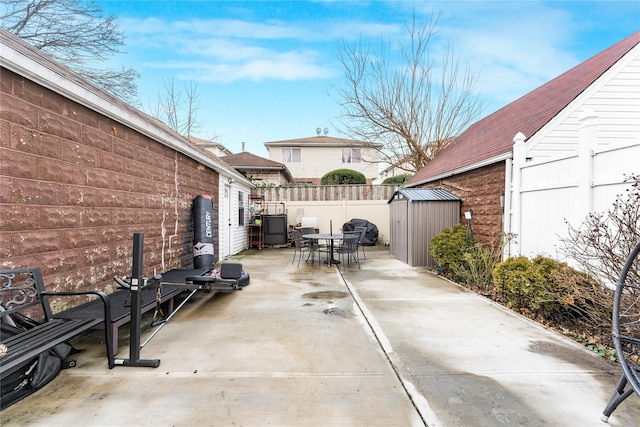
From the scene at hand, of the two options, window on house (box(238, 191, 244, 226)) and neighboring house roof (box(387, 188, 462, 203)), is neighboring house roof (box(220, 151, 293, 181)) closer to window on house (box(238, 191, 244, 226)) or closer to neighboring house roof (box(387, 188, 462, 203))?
window on house (box(238, 191, 244, 226))

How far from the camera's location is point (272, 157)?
22.8 meters

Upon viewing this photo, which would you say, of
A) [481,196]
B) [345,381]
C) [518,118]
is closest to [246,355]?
[345,381]

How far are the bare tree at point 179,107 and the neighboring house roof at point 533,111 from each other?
13699 millimetres

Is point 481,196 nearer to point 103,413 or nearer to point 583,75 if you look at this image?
point 583,75

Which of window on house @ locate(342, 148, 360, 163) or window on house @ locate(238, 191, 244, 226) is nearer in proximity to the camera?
window on house @ locate(238, 191, 244, 226)

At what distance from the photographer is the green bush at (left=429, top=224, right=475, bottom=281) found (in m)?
6.81

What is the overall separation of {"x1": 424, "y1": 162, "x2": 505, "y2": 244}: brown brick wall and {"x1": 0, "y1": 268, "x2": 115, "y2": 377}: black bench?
684 centimetres

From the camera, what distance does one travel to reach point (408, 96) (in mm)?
13883

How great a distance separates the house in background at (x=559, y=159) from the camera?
13.2 feet

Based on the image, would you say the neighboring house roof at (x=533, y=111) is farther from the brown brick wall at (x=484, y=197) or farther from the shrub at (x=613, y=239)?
the shrub at (x=613, y=239)

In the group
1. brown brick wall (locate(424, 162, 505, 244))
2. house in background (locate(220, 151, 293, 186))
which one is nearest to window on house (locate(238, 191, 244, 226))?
house in background (locate(220, 151, 293, 186))

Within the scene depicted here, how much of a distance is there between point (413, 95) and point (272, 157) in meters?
11.9

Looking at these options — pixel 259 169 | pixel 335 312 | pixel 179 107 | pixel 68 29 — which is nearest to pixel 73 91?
pixel 335 312

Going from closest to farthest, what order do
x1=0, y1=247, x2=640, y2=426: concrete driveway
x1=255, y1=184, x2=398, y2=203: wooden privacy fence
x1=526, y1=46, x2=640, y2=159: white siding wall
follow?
1. x1=0, y1=247, x2=640, y2=426: concrete driveway
2. x1=526, y1=46, x2=640, y2=159: white siding wall
3. x1=255, y1=184, x2=398, y2=203: wooden privacy fence
